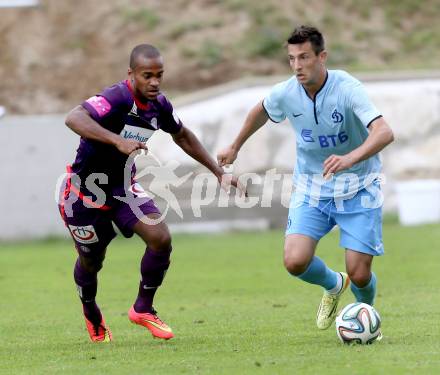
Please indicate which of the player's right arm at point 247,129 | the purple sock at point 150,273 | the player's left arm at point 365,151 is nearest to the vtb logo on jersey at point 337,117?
the player's left arm at point 365,151

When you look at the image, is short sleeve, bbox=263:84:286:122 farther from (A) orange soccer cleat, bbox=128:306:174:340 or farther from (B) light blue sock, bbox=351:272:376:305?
(A) orange soccer cleat, bbox=128:306:174:340

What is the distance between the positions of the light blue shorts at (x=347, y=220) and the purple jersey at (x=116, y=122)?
1318 millimetres

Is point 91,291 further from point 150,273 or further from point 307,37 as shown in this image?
point 307,37

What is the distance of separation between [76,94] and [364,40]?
7448 mm

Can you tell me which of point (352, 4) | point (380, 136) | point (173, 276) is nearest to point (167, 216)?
point (173, 276)

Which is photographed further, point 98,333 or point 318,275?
point 98,333

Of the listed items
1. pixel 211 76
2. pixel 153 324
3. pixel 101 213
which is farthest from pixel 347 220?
pixel 211 76

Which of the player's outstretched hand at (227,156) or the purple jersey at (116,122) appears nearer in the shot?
the purple jersey at (116,122)

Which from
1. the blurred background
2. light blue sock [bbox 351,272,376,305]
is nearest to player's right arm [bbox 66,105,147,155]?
light blue sock [bbox 351,272,376,305]

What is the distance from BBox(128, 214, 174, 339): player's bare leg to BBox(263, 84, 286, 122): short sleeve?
1260 mm

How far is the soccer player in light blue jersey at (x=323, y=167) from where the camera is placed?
341 inches

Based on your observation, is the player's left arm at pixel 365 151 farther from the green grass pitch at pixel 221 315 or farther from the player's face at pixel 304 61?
the green grass pitch at pixel 221 315

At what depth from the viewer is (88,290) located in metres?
9.24

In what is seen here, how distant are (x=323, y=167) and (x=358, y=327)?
1233 mm
